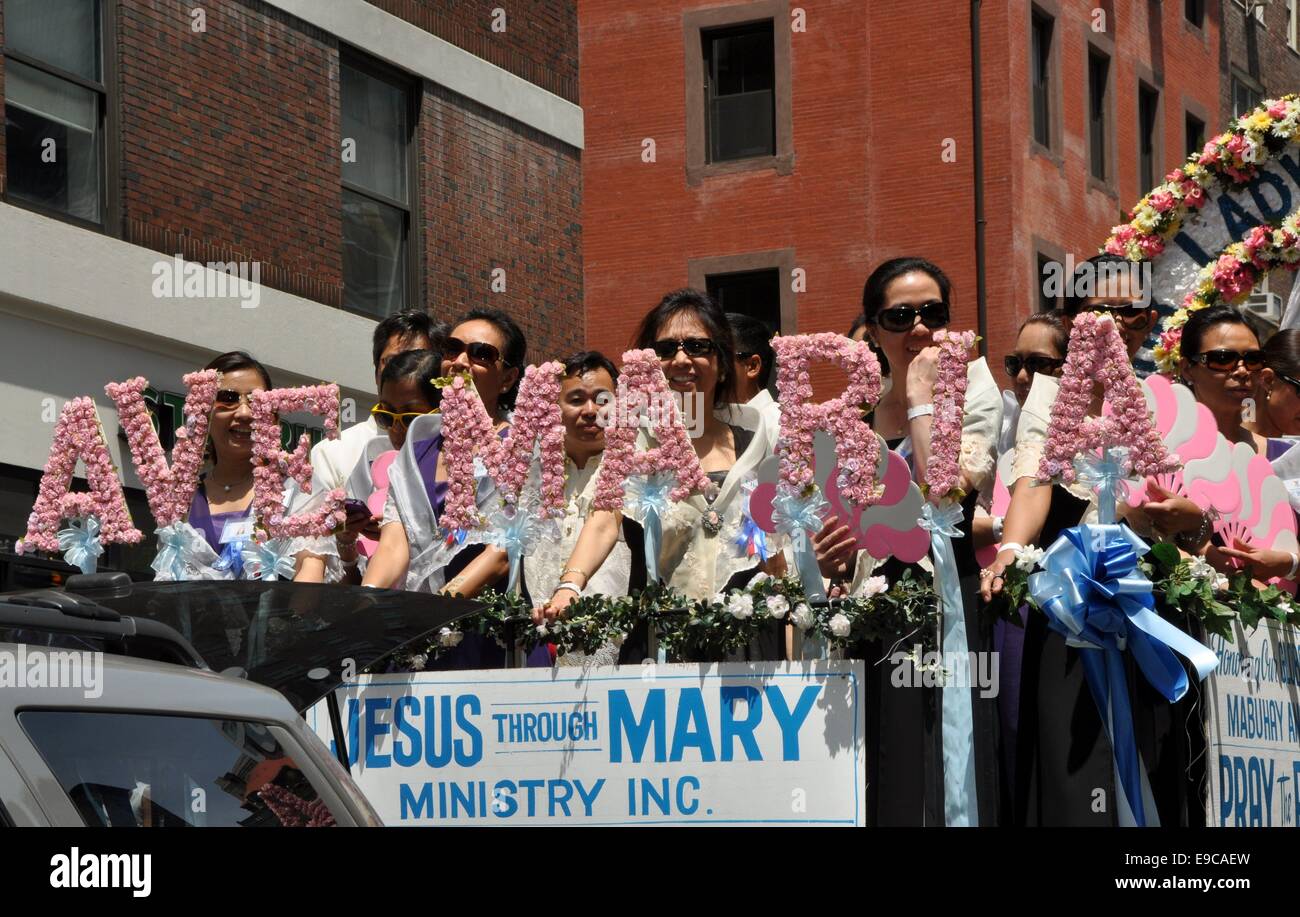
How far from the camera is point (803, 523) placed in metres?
6.71

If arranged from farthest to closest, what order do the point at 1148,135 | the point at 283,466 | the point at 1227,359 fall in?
the point at 1148,135, the point at 283,466, the point at 1227,359

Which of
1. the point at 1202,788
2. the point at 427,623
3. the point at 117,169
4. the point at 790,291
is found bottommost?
the point at 1202,788

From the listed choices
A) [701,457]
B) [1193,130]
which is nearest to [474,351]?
[701,457]

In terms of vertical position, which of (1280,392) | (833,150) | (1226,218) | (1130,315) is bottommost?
(1280,392)

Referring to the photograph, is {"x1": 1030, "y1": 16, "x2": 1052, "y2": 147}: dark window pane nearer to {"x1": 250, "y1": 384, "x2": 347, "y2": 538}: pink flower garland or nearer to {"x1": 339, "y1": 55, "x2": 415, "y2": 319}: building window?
{"x1": 339, "y1": 55, "x2": 415, "y2": 319}: building window

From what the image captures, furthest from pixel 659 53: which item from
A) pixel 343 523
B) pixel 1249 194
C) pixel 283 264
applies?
pixel 343 523

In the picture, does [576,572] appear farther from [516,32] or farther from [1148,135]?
[1148,135]

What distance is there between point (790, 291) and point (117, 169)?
621 inches

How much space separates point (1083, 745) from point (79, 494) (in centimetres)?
440

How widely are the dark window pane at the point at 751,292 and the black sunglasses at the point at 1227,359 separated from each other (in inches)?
848

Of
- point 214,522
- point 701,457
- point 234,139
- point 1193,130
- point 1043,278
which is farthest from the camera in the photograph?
point 1193,130

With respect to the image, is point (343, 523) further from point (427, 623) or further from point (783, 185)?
point (783, 185)

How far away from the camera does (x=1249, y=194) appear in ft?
37.2

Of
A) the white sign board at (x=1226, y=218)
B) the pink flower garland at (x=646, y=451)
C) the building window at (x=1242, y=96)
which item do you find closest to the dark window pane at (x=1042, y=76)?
the building window at (x=1242, y=96)
